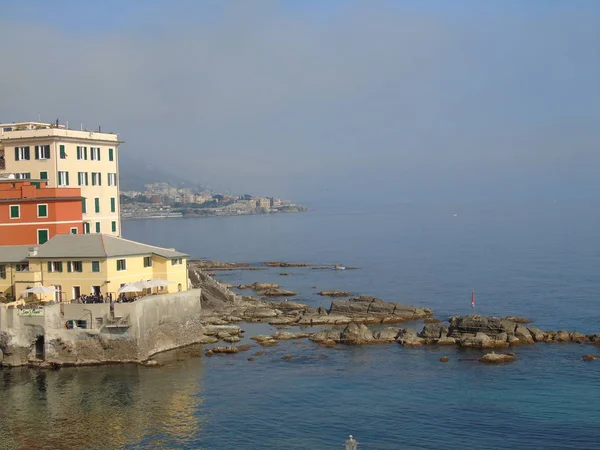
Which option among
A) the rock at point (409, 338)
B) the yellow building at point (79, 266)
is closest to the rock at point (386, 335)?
the rock at point (409, 338)

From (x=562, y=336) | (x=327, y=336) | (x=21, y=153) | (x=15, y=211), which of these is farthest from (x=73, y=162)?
(x=562, y=336)

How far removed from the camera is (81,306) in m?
53.3

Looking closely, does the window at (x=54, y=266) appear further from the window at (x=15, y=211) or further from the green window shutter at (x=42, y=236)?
the window at (x=15, y=211)

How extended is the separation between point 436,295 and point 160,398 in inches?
2242

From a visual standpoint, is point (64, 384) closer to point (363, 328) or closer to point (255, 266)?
point (363, 328)

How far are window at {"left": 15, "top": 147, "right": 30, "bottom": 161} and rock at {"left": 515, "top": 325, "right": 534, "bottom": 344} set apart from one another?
46758 millimetres

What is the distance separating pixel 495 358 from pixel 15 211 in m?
40.0

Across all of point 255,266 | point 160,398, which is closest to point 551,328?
point 160,398

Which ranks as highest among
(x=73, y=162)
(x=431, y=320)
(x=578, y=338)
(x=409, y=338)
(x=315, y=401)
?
(x=73, y=162)

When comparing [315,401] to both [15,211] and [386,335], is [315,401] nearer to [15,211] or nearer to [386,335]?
[386,335]

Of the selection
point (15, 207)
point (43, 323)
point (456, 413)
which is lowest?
point (456, 413)

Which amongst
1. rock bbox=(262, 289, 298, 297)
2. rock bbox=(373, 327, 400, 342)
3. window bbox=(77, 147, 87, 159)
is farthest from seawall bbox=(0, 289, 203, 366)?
rock bbox=(262, 289, 298, 297)

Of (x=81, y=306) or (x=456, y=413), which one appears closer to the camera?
(x=456, y=413)

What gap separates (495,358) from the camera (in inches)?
2276
